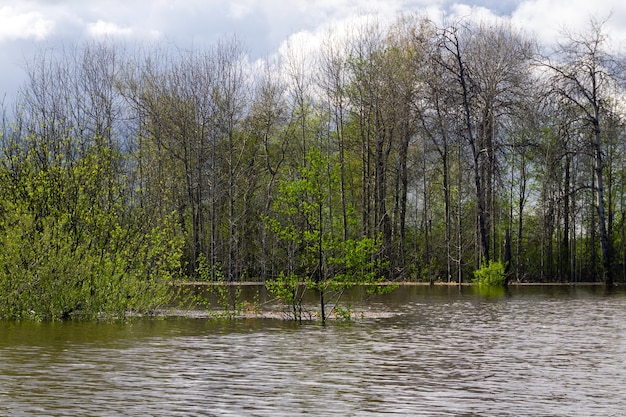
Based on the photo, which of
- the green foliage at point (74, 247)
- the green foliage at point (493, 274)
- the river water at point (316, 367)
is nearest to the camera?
the river water at point (316, 367)

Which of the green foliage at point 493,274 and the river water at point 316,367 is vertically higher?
the green foliage at point 493,274

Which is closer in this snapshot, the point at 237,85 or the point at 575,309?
the point at 575,309

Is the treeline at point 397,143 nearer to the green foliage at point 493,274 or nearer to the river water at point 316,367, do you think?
the green foliage at point 493,274

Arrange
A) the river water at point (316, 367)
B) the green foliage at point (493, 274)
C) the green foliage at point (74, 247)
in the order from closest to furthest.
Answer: the river water at point (316, 367) < the green foliage at point (74, 247) < the green foliage at point (493, 274)

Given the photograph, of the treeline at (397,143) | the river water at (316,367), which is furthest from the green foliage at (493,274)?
the river water at (316,367)

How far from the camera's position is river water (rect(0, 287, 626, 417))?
33.2 ft

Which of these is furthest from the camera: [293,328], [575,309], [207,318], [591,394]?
[575,309]

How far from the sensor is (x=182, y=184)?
5366 centimetres

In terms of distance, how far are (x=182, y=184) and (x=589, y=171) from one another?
87.3 ft

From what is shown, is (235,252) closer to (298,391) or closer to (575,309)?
(575,309)

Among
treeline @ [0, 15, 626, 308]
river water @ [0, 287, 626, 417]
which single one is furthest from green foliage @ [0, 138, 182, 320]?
treeline @ [0, 15, 626, 308]

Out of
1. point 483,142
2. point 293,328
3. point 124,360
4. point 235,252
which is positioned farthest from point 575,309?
point 235,252

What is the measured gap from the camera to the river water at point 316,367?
10.1 metres

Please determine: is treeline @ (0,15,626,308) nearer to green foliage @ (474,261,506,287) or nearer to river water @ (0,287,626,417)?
green foliage @ (474,261,506,287)
